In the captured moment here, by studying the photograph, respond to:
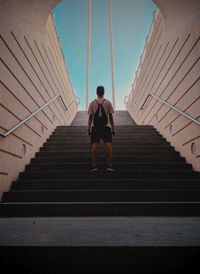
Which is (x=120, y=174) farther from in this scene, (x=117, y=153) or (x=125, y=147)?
(x=125, y=147)

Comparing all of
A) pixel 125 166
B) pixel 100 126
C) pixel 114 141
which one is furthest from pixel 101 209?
pixel 114 141

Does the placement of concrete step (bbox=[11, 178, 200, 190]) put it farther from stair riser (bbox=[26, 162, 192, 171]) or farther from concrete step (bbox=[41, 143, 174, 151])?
concrete step (bbox=[41, 143, 174, 151])

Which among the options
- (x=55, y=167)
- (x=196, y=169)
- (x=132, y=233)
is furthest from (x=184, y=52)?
(x=132, y=233)

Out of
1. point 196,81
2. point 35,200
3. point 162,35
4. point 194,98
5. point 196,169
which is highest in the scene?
point 162,35

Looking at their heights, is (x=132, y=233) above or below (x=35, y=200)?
below

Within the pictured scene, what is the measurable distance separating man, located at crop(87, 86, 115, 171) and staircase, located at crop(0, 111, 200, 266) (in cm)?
32

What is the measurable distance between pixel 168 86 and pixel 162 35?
Answer: 1661 mm

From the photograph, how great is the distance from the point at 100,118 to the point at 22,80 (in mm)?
1794

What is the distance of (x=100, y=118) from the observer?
12.7 feet

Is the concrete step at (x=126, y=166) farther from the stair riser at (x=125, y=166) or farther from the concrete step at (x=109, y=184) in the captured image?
the concrete step at (x=109, y=184)

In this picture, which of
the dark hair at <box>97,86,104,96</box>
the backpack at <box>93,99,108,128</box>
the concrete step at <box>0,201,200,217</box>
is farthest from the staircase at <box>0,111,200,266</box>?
the dark hair at <box>97,86,104,96</box>
